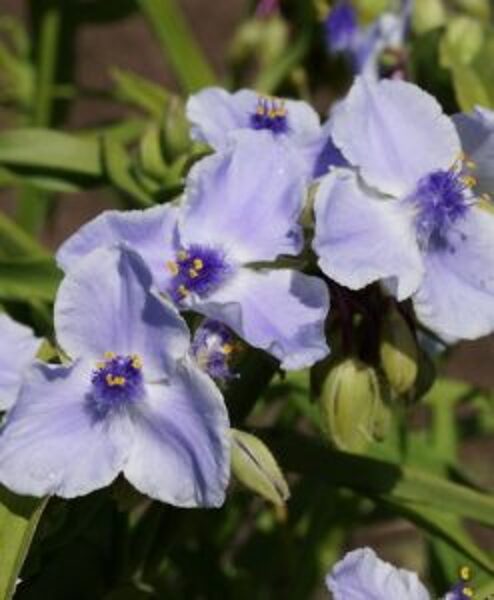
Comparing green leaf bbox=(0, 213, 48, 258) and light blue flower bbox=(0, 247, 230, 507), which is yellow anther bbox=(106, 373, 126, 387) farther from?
green leaf bbox=(0, 213, 48, 258)

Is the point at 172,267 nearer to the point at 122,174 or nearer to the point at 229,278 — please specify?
the point at 229,278

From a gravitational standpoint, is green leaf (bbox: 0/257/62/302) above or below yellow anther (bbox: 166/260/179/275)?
below

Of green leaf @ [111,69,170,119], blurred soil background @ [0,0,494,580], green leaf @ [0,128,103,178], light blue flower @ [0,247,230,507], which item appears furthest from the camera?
blurred soil background @ [0,0,494,580]

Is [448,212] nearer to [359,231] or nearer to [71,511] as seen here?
[359,231]

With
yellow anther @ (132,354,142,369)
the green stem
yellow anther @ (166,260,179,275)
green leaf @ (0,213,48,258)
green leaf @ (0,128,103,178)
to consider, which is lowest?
the green stem

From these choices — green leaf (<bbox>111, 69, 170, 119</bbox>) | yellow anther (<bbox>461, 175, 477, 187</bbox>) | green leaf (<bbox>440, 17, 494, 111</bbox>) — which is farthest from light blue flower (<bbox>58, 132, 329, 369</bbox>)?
green leaf (<bbox>111, 69, 170, 119</bbox>)

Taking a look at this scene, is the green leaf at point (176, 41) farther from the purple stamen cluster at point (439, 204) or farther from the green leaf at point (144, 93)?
the purple stamen cluster at point (439, 204)

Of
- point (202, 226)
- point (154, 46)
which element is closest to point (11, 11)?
point (154, 46)

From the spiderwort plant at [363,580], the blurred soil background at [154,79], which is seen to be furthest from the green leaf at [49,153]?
the blurred soil background at [154,79]
